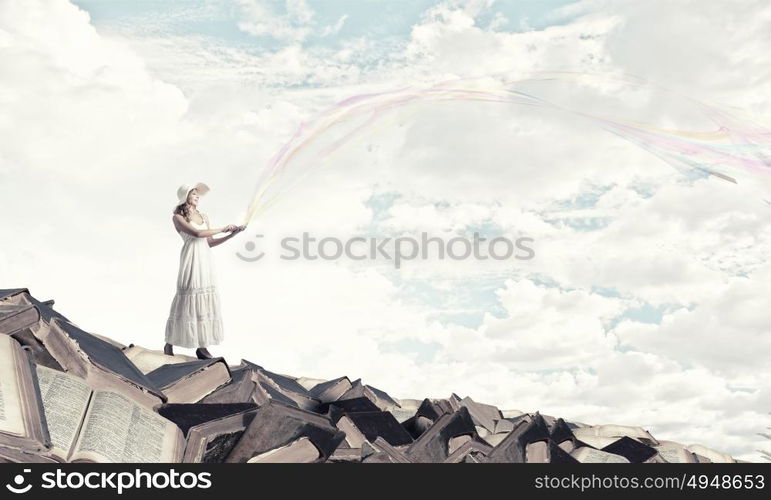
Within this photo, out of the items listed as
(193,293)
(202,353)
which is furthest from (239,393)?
(193,293)

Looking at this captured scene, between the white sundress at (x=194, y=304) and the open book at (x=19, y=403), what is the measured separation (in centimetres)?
381

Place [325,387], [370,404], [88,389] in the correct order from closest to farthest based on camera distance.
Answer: [88,389] → [370,404] → [325,387]

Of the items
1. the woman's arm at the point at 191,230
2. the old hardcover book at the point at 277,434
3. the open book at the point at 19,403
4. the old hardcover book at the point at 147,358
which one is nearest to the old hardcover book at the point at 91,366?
the open book at the point at 19,403

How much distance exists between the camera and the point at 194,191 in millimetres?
8852

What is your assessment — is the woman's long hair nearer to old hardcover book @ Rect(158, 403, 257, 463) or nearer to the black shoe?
the black shoe

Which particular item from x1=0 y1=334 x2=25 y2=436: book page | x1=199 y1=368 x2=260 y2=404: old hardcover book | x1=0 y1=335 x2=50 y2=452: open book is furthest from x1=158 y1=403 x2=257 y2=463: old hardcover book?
x1=0 y1=334 x2=25 y2=436: book page

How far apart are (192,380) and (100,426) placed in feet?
5.12

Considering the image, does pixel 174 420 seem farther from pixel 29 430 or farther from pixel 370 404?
pixel 370 404

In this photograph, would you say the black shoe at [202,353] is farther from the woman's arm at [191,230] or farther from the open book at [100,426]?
the open book at [100,426]

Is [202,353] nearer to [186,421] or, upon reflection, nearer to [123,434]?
[186,421]

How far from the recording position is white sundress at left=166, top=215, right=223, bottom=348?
8.76 m
